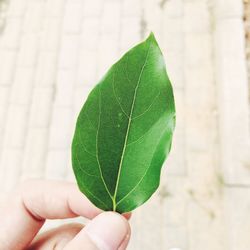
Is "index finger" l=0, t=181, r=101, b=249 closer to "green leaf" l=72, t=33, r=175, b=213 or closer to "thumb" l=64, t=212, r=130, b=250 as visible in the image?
"thumb" l=64, t=212, r=130, b=250

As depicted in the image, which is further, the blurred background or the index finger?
the blurred background

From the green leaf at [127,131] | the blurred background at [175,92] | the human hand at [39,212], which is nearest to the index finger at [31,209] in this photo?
the human hand at [39,212]

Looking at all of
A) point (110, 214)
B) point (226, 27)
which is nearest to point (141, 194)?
point (110, 214)

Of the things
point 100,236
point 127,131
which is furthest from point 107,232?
point 127,131

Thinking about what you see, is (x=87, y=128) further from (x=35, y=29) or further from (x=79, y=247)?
(x=35, y=29)

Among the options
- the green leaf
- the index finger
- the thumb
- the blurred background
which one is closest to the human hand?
the index finger

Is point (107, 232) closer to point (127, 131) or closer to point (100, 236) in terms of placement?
point (100, 236)
